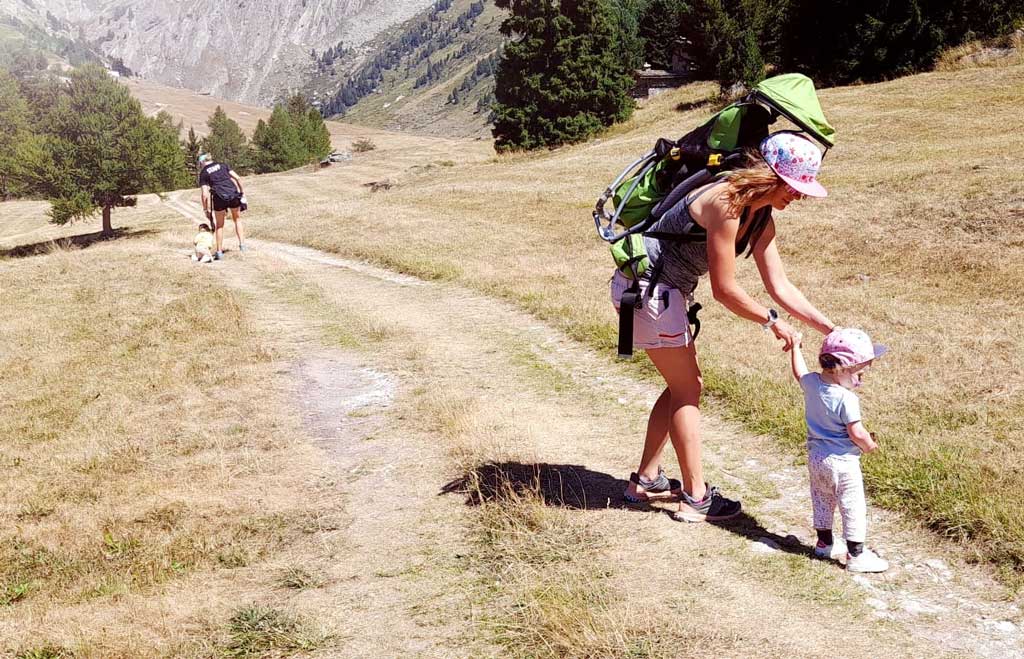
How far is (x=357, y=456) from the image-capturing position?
7.52 m

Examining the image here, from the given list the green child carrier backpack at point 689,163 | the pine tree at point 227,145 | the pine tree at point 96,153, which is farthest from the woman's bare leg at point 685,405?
the pine tree at point 227,145

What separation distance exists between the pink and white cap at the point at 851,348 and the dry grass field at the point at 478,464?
1.32 meters

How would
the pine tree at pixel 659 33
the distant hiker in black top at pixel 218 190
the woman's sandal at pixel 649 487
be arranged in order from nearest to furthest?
the woman's sandal at pixel 649 487 < the distant hiker in black top at pixel 218 190 < the pine tree at pixel 659 33

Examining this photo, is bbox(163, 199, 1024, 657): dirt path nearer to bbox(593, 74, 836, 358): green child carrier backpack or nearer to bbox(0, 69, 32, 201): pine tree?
bbox(593, 74, 836, 358): green child carrier backpack

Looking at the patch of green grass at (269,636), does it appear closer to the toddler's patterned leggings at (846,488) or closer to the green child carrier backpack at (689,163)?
the green child carrier backpack at (689,163)

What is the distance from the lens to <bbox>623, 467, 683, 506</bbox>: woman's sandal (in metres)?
5.68

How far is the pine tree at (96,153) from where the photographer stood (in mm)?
38375

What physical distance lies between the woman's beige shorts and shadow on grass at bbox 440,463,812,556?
4.59 feet

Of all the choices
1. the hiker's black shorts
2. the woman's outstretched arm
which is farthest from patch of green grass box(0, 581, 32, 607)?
the hiker's black shorts

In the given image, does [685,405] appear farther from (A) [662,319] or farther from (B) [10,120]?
(B) [10,120]

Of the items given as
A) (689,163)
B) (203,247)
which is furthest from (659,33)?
(689,163)

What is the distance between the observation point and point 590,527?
5414 millimetres

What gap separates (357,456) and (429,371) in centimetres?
261

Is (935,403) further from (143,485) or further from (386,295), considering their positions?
(386,295)
